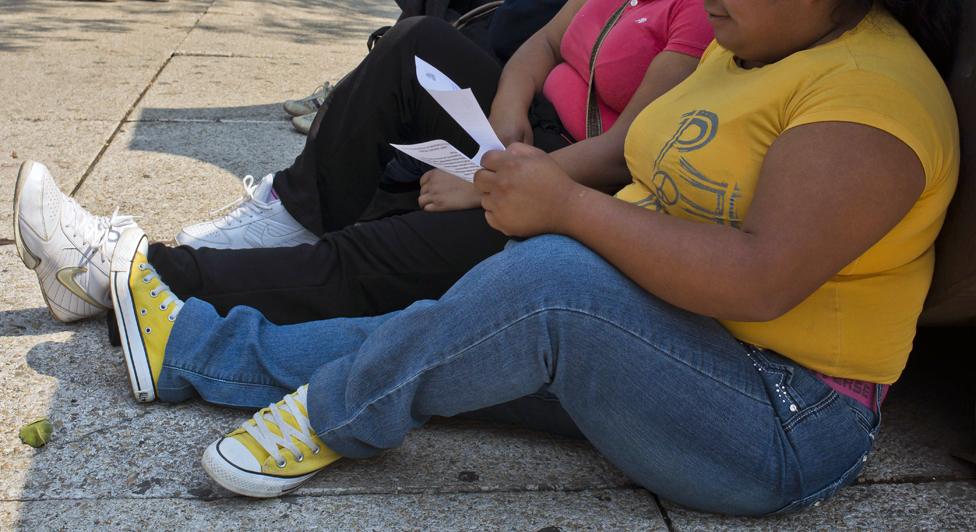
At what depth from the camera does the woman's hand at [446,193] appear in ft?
7.89

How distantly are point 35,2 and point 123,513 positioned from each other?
5958 millimetres

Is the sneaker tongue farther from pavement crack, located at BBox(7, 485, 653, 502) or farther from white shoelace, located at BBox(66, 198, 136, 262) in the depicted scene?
pavement crack, located at BBox(7, 485, 653, 502)

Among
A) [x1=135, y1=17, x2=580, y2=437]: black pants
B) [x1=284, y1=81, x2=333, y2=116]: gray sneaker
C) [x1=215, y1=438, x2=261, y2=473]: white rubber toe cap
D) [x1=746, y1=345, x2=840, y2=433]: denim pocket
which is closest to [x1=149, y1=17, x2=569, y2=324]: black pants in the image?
[x1=135, y1=17, x2=580, y2=437]: black pants

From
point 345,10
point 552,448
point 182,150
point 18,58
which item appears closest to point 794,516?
point 552,448

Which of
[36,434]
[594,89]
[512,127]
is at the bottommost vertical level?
[36,434]

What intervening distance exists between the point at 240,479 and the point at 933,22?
1.49 metres

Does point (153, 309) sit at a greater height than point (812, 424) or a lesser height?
lesser

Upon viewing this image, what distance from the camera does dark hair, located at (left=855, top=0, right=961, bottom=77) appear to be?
167cm

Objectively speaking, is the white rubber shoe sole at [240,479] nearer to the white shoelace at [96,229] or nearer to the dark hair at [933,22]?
the white shoelace at [96,229]

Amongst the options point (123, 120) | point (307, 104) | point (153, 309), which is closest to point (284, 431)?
point (153, 309)

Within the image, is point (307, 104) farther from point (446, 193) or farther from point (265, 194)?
point (446, 193)

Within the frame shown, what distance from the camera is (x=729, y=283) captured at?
1561mm

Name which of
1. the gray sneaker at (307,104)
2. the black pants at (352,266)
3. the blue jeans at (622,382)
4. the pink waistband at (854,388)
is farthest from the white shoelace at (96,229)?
the gray sneaker at (307,104)

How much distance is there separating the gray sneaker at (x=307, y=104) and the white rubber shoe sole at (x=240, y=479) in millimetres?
2872
